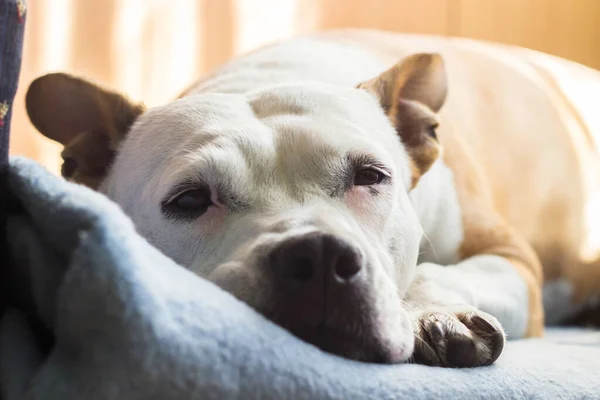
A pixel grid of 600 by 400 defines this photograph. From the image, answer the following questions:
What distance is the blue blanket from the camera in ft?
1.94

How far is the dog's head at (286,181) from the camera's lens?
2.61ft

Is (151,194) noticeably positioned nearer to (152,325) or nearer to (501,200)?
(152,325)

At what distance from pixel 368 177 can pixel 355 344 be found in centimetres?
37

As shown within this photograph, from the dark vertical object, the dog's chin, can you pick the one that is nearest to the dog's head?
the dog's chin

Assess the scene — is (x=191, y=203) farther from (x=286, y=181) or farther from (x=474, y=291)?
(x=474, y=291)

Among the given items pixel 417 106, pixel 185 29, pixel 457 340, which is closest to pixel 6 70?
pixel 457 340

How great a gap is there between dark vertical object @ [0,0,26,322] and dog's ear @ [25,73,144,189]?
436 mm

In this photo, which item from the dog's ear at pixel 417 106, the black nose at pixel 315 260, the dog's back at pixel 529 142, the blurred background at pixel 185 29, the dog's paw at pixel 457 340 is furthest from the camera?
the blurred background at pixel 185 29

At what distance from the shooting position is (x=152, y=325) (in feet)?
1.97

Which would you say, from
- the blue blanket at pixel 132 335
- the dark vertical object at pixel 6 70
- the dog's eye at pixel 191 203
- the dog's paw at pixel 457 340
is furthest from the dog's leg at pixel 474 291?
the dark vertical object at pixel 6 70

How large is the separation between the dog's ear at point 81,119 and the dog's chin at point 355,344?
0.69 m

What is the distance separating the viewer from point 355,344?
80 centimetres

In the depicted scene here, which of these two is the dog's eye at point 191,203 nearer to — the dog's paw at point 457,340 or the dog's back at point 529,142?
the dog's paw at point 457,340

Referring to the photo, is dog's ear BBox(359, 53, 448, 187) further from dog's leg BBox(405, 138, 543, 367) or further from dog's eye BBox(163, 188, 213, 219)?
dog's eye BBox(163, 188, 213, 219)
